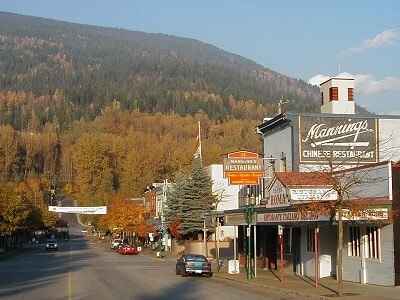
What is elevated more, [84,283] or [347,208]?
[347,208]

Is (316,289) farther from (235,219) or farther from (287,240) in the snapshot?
(235,219)

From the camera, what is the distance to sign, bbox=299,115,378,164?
40344 mm

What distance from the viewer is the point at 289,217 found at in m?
31.7

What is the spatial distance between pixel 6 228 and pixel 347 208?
2374 inches

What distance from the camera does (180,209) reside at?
70938mm

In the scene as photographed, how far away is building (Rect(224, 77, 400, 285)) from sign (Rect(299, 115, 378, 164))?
0.19ft

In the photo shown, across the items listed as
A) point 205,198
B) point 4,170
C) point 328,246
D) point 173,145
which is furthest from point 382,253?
point 4,170

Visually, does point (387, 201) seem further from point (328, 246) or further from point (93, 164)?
point (93, 164)

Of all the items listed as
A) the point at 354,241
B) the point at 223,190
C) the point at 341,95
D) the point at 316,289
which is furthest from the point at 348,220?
the point at 223,190

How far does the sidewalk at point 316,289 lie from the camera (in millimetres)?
24078

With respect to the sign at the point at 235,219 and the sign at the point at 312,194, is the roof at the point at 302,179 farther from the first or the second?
the sign at the point at 235,219

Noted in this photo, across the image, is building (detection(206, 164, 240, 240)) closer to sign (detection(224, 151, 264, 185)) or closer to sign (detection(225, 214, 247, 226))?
sign (detection(225, 214, 247, 226))

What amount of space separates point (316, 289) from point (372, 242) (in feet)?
10.0

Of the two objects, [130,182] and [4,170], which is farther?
[4,170]
